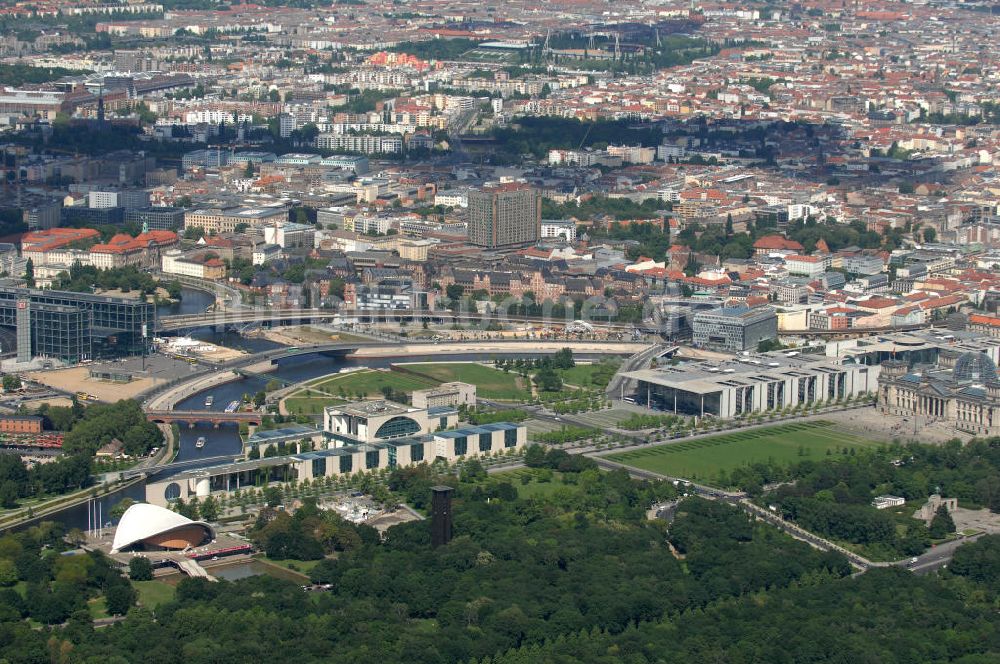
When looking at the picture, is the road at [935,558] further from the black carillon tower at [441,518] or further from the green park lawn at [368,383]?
the green park lawn at [368,383]

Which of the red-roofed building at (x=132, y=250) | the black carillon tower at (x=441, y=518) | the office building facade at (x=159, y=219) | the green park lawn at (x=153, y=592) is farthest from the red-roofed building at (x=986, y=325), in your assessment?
the green park lawn at (x=153, y=592)

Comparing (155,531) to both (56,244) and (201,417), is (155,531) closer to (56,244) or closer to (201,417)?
(201,417)

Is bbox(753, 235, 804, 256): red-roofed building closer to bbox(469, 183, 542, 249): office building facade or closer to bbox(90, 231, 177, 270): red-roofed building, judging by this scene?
bbox(469, 183, 542, 249): office building facade

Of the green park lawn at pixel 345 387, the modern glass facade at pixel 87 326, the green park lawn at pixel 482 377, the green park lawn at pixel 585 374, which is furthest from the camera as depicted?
the modern glass facade at pixel 87 326

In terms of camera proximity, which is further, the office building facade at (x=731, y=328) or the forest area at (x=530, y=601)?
the office building facade at (x=731, y=328)

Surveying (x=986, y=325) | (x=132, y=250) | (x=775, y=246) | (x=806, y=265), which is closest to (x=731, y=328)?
(x=986, y=325)

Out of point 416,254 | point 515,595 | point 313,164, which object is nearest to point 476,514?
point 515,595
